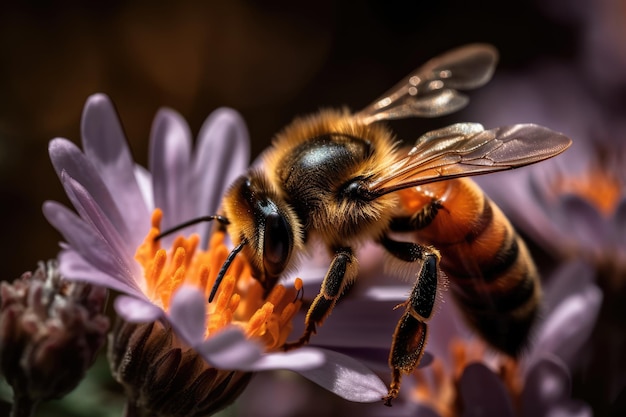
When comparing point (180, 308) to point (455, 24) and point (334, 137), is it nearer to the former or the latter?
point (334, 137)

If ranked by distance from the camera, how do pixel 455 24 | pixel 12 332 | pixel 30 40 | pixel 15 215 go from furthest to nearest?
pixel 455 24
pixel 30 40
pixel 15 215
pixel 12 332

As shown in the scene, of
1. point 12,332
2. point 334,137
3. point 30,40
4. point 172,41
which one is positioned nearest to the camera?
point 12,332

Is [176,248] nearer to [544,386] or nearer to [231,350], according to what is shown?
[231,350]

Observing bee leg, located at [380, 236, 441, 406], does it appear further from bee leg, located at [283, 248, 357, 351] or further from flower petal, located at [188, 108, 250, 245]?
flower petal, located at [188, 108, 250, 245]

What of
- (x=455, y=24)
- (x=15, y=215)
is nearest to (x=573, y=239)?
(x=15, y=215)

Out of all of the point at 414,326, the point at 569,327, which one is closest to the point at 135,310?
the point at 414,326

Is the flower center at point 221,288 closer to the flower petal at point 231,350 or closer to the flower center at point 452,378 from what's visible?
the flower petal at point 231,350

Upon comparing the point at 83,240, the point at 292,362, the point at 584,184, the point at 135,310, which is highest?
the point at 83,240
